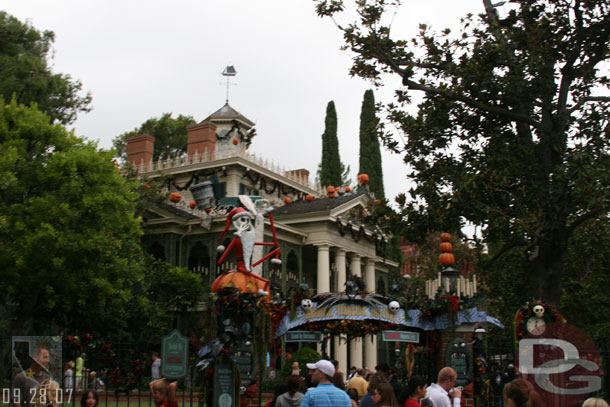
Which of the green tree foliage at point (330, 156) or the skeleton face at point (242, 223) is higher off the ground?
the green tree foliage at point (330, 156)

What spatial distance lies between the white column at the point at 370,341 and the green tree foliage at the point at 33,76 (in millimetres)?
18117

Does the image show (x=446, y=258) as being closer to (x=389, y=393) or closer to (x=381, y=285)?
(x=389, y=393)

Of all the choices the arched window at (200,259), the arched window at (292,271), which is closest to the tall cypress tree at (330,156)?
the arched window at (292,271)

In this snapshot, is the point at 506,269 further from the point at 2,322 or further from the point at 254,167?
the point at 2,322

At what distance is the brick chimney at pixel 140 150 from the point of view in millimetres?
47875

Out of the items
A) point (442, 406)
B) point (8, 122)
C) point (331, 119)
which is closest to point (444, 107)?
point (442, 406)

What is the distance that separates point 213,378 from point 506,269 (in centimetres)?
2475

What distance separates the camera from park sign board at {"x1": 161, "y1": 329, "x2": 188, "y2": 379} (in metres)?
13.8

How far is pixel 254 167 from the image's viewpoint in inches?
1713

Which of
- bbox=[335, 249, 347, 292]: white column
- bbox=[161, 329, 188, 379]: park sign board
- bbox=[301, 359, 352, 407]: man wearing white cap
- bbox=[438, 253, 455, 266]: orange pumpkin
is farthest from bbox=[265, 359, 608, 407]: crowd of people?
bbox=[335, 249, 347, 292]: white column

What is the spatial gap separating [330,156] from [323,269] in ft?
66.5
